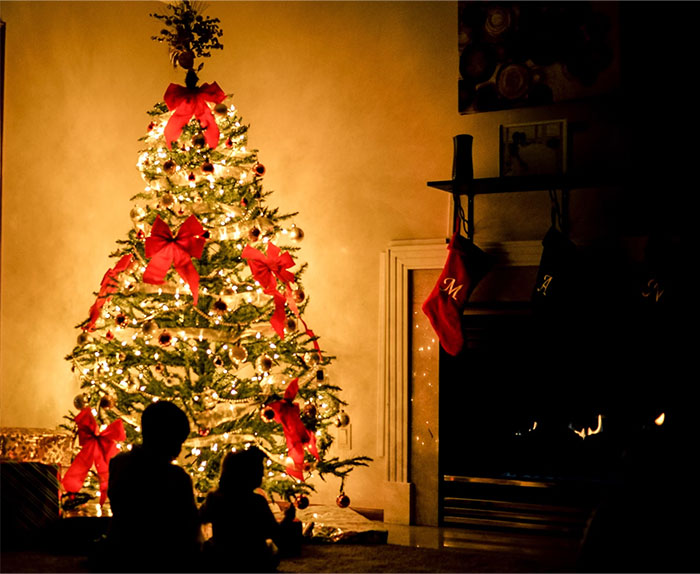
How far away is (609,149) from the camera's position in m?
4.18

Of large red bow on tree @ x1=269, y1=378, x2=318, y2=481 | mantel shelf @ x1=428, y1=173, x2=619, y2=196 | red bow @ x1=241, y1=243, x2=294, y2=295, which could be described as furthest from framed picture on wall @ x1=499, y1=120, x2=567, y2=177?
large red bow on tree @ x1=269, y1=378, x2=318, y2=481

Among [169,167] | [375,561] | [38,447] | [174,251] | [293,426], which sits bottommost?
[375,561]

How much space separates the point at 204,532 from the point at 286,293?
4.13 ft

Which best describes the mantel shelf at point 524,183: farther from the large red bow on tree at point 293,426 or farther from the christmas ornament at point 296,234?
the large red bow on tree at point 293,426

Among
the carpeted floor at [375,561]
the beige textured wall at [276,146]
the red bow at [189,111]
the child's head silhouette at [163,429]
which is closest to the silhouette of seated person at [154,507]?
the child's head silhouette at [163,429]

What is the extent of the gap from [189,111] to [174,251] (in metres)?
0.70

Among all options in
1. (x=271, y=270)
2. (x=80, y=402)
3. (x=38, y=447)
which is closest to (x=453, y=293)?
(x=271, y=270)

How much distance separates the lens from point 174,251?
11.8ft

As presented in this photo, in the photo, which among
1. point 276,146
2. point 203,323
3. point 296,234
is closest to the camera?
point 203,323

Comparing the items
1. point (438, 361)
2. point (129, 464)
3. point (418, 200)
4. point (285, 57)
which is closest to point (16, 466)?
point (129, 464)

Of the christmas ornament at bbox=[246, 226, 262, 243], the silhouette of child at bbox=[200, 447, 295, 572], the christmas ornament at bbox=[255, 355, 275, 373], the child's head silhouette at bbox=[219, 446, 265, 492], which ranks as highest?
the christmas ornament at bbox=[246, 226, 262, 243]

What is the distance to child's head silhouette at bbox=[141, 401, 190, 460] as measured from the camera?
2832mm

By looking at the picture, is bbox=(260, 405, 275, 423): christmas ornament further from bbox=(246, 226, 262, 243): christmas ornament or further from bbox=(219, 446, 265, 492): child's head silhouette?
bbox=(246, 226, 262, 243): christmas ornament

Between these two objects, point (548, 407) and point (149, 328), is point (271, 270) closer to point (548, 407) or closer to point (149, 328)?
point (149, 328)
